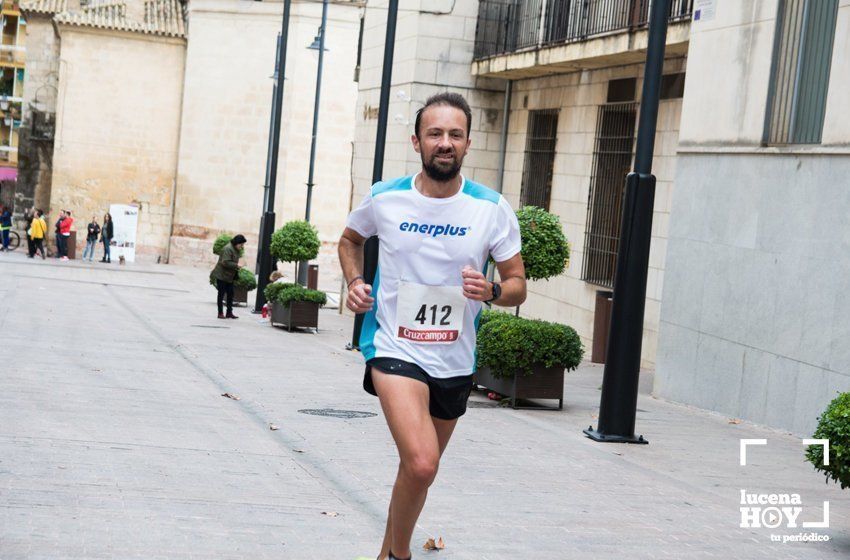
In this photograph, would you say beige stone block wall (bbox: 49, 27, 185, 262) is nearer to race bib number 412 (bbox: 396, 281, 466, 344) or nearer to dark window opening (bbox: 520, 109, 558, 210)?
dark window opening (bbox: 520, 109, 558, 210)

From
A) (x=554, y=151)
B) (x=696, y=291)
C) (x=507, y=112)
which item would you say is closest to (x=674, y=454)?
(x=696, y=291)

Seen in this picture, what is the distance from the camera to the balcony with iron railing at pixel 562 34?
1767 cm

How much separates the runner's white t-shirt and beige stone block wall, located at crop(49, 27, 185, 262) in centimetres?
4280

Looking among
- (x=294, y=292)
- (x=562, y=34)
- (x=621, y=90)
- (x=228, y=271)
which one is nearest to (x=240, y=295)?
(x=228, y=271)

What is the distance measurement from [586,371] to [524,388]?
18.9 ft

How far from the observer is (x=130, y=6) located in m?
47.7

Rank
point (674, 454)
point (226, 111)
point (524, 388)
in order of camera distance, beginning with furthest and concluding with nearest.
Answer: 1. point (226, 111)
2. point (524, 388)
3. point (674, 454)

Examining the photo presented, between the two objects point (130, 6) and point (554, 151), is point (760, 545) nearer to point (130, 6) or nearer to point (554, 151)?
point (554, 151)

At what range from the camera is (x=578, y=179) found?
20766 millimetres

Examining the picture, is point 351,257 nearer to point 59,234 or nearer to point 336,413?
point 336,413

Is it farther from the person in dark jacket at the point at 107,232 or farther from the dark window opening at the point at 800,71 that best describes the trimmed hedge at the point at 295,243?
the person in dark jacket at the point at 107,232

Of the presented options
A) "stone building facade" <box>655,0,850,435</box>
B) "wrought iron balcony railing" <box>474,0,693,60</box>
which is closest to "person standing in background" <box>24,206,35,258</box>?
"wrought iron balcony railing" <box>474,0,693,60</box>

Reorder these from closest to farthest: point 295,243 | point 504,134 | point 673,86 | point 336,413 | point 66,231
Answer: point 336,413, point 673,86, point 295,243, point 504,134, point 66,231

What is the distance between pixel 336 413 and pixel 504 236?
19.4 feet
